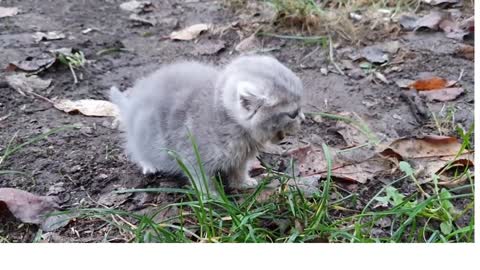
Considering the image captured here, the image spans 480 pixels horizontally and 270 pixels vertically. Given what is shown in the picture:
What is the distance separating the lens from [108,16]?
4.11 meters

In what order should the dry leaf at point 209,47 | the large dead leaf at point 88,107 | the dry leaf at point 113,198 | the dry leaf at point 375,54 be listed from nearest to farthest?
the dry leaf at point 113,198, the large dead leaf at point 88,107, the dry leaf at point 375,54, the dry leaf at point 209,47

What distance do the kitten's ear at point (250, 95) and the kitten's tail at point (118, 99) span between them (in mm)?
760

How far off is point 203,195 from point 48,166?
2.45 feet

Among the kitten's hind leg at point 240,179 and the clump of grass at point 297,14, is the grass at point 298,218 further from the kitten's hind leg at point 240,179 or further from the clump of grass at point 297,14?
the clump of grass at point 297,14

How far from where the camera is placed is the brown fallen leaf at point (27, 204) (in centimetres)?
228

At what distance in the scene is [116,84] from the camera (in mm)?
3281

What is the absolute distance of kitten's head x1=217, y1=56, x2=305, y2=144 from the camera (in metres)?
2.24

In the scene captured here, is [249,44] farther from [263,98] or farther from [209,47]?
[263,98]

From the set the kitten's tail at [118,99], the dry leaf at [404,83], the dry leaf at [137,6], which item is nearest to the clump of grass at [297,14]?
the dry leaf at [404,83]

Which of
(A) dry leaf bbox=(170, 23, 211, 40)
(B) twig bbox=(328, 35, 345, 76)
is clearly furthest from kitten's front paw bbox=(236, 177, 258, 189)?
(A) dry leaf bbox=(170, 23, 211, 40)

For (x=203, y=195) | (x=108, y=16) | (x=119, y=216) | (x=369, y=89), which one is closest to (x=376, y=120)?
(x=369, y=89)

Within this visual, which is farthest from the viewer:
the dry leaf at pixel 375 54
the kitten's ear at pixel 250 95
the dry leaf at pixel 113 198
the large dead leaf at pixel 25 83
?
the dry leaf at pixel 375 54

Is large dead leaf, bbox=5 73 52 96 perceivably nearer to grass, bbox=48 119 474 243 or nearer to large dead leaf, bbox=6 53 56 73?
large dead leaf, bbox=6 53 56 73

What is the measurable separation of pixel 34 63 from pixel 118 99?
705mm
